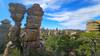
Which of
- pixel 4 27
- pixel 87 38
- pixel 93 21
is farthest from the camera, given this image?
pixel 93 21

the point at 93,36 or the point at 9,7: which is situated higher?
the point at 9,7

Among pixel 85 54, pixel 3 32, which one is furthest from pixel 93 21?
pixel 85 54

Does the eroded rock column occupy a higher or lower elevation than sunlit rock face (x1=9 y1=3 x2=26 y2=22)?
lower

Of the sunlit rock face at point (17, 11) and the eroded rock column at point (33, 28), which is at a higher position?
the sunlit rock face at point (17, 11)

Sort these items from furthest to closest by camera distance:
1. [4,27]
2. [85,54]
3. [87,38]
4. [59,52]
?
[4,27], [87,38], [85,54], [59,52]

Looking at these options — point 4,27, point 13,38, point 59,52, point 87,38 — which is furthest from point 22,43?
point 4,27

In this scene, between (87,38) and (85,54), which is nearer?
(85,54)

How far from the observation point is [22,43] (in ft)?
93.1

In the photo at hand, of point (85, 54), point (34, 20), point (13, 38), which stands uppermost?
point (34, 20)

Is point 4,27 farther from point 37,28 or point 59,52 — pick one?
point 37,28

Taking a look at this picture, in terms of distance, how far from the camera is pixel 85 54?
38.3 m

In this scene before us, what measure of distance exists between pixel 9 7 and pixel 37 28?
346 centimetres

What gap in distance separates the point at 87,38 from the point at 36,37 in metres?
16.8

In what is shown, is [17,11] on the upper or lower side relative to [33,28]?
upper
